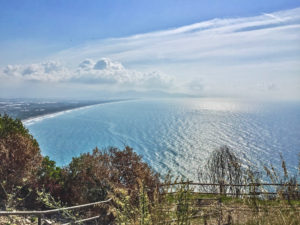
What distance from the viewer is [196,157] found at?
154 feet

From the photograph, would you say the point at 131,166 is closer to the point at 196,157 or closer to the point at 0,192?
the point at 0,192

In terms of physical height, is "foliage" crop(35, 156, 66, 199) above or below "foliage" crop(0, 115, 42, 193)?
below

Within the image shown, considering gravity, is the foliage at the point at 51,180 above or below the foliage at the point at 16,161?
below

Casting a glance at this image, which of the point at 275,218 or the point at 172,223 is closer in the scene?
the point at 172,223

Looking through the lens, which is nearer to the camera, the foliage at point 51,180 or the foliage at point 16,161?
the foliage at point 16,161

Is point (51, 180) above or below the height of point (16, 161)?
below

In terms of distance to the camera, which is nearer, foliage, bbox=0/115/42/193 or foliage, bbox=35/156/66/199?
foliage, bbox=0/115/42/193

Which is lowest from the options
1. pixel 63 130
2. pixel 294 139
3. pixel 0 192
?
pixel 294 139

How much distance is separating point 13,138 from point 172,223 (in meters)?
11.1

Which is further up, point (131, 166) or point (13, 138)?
point (13, 138)

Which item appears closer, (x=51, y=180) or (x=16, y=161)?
(x=16, y=161)

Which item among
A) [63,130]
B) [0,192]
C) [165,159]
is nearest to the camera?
[0,192]

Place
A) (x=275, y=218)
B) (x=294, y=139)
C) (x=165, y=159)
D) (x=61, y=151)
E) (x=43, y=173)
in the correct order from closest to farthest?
1. (x=275, y=218)
2. (x=43, y=173)
3. (x=165, y=159)
4. (x=61, y=151)
5. (x=294, y=139)

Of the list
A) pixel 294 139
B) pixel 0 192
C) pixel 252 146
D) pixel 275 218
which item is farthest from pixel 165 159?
pixel 275 218
